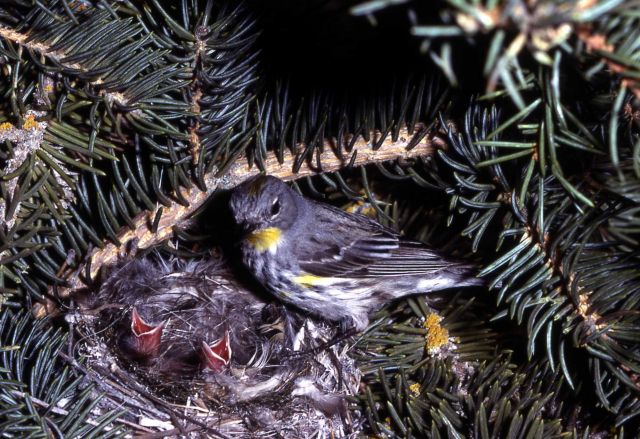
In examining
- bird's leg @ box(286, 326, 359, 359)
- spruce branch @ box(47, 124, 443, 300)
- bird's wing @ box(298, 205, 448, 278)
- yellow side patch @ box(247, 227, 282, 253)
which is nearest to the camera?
spruce branch @ box(47, 124, 443, 300)

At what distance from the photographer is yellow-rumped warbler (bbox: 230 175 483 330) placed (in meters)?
2.20

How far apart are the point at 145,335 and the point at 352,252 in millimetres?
985

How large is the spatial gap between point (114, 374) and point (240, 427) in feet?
1.42

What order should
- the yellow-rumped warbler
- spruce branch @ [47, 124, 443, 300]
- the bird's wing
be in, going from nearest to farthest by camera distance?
spruce branch @ [47, 124, 443, 300], the yellow-rumped warbler, the bird's wing

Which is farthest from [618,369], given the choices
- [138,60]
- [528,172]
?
[138,60]

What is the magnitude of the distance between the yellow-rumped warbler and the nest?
124 mm

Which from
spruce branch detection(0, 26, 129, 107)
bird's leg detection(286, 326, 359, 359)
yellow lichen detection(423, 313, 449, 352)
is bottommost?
bird's leg detection(286, 326, 359, 359)

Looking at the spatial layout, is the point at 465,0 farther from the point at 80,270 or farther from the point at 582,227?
the point at 80,270

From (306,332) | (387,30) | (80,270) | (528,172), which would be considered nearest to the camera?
(528,172)

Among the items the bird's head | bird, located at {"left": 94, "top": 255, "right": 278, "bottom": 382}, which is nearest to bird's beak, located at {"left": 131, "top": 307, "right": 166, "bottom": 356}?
bird, located at {"left": 94, "top": 255, "right": 278, "bottom": 382}

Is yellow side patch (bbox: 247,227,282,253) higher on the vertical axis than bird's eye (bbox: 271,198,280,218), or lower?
lower

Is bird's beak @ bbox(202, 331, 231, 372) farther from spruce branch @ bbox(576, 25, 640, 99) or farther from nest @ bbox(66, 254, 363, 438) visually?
spruce branch @ bbox(576, 25, 640, 99)

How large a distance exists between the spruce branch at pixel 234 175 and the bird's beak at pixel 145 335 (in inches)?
13.2

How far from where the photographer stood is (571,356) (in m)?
1.55
